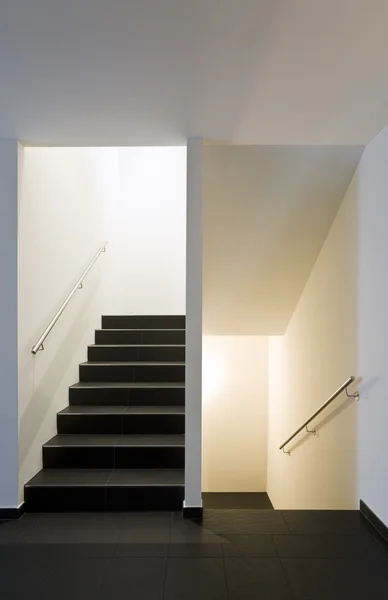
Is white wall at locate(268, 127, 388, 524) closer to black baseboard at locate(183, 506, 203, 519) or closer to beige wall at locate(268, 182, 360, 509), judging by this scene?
beige wall at locate(268, 182, 360, 509)

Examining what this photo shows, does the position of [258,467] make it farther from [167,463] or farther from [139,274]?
[167,463]

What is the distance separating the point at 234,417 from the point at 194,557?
4.65 m

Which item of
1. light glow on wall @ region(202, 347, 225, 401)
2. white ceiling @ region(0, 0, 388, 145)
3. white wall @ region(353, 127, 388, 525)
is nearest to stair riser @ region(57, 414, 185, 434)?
white wall @ region(353, 127, 388, 525)

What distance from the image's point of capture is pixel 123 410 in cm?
397

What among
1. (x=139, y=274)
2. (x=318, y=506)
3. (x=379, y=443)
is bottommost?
(x=318, y=506)

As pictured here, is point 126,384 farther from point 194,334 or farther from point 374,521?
point 374,521

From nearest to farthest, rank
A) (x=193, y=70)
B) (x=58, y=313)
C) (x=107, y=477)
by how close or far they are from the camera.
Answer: (x=193, y=70) → (x=107, y=477) → (x=58, y=313)

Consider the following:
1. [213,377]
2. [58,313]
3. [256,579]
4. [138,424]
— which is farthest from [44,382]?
[213,377]

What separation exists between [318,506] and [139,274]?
367cm

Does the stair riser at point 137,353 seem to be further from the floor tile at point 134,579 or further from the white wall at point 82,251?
the floor tile at point 134,579

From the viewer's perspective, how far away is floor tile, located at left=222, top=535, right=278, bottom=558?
2.59m

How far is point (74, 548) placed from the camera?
2.65 meters

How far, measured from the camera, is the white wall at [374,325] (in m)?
2.89

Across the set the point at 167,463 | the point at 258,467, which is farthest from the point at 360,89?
the point at 258,467
